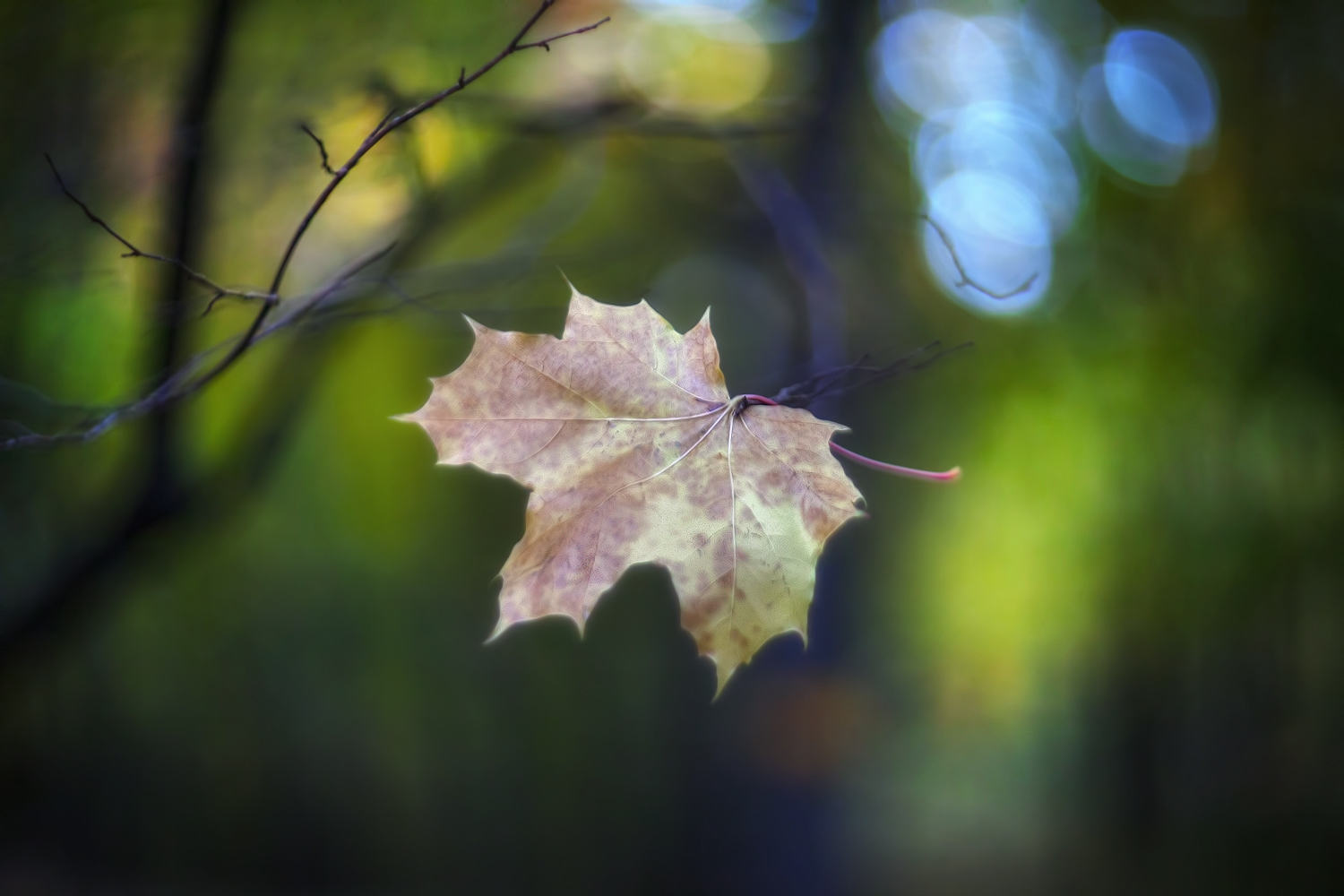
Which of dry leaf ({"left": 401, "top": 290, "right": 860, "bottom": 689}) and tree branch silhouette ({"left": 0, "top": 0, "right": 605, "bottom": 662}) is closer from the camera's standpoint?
dry leaf ({"left": 401, "top": 290, "right": 860, "bottom": 689})

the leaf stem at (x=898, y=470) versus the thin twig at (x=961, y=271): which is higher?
the thin twig at (x=961, y=271)

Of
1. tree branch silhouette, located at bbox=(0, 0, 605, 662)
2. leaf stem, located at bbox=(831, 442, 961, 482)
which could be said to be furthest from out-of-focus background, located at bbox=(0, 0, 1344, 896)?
leaf stem, located at bbox=(831, 442, 961, 482)

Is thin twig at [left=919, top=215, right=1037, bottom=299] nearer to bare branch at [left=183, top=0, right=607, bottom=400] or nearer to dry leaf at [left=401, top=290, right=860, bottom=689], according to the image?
dry leaf at [left=401, top=290, right=860, bottom=689]

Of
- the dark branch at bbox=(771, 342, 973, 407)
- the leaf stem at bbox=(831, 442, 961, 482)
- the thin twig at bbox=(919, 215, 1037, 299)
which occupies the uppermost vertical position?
the thin twig at bbox=(919, 215, 1037, 299)

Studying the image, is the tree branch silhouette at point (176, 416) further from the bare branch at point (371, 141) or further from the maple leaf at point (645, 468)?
the maple leaf at point (645, 468)

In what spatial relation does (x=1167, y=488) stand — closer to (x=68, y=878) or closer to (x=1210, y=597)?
(x=1210, y=597)

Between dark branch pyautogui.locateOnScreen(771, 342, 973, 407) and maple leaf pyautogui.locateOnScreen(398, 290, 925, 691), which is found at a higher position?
dark branch pyautogui.locateOnScreen(771, 342, 973, 407)

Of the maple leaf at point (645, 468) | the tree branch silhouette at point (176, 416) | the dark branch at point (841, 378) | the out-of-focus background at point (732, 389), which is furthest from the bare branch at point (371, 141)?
the out-of-focus background at point (732, 389)

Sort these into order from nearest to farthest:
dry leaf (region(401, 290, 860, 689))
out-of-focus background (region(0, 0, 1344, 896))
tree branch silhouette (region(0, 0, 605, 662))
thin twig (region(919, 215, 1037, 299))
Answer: dry leaf (region(401, 290, 860, 689)), thin twig (region(919, 215, 1037, 299)), tree branch silhouette (region(0, 0, 605, 662)), out-of-focus background (region(0, 0, 1344, 896))
